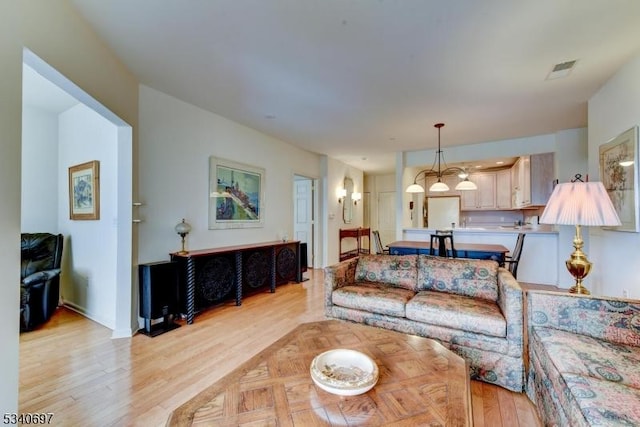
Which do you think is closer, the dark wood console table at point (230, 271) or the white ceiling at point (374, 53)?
the white ceiling at point (374, 53)

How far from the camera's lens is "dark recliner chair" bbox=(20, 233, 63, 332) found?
2879 millimetres

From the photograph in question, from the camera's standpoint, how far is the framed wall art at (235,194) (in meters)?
3.84

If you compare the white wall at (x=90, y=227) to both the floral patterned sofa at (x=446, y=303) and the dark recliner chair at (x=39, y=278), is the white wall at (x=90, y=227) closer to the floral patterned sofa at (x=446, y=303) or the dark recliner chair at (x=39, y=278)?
the dark recliner chair at (x=39, y=278)

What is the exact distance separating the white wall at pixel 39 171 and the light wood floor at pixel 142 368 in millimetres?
1228

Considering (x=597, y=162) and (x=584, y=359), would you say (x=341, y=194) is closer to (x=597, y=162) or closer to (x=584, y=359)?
(x=597, y=162)

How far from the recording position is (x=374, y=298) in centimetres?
253

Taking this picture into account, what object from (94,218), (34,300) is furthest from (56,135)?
(34,300)

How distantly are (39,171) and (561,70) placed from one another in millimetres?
6070

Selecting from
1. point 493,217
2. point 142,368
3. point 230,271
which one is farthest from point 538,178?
point 142,368

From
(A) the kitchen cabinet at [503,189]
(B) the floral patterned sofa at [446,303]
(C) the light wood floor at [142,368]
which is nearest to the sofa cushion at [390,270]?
(B) the floral patterned sofa at [446,303]

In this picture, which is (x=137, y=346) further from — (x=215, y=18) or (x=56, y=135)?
(x=56, y=135)

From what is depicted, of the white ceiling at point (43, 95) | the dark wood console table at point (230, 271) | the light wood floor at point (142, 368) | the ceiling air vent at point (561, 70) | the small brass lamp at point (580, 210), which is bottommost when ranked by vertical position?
the light wood floor at point (142, 368)

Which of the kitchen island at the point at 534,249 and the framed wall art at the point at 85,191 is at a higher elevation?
the framed wall art at the point at 85,191

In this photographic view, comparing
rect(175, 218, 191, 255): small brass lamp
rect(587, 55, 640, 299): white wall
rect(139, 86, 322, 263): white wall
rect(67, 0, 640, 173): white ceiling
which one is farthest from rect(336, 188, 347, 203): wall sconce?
rect(587, 55, 640, 299): white wall
